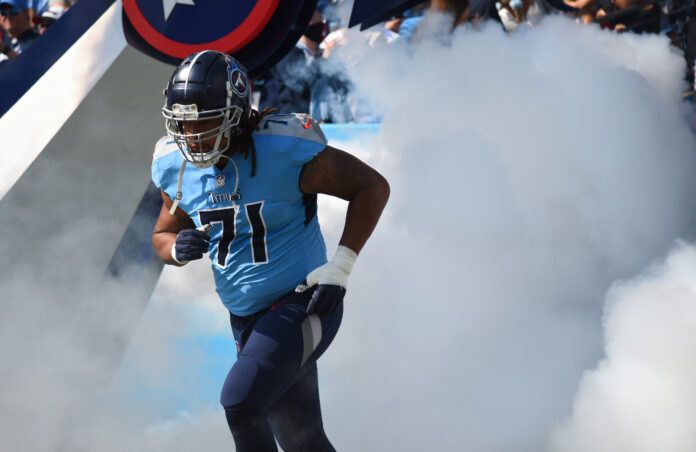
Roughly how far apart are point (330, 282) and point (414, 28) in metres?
3.61

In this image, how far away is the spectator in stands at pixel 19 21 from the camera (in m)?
7.66

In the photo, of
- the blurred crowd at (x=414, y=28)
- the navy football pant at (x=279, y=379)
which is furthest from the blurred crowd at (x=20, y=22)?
the navy football pant at (x=279, y=379)

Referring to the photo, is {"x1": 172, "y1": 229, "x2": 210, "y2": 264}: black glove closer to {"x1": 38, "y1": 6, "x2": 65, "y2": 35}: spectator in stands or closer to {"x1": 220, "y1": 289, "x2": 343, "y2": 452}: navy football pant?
{"x1": 220, "y1": 289, "x2": 343, "y2": 452}: navy football pant

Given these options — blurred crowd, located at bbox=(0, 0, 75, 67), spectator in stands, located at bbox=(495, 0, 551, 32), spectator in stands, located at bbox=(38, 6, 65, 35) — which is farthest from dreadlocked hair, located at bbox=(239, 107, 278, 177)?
blurred crowd, located at bbox=(0, 0, 75, 67)

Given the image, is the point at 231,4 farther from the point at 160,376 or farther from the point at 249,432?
the point at 249,432

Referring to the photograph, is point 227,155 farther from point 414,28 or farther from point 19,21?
point 19,21

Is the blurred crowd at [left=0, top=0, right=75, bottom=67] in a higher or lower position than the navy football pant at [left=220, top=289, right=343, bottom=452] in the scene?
lower

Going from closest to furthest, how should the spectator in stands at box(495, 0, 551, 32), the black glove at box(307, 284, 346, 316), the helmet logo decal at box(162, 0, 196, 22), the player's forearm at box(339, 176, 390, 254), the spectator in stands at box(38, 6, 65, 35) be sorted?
the black glove at box(307, 284, 346, 316) → the player's forearm at box(339, 176, 390, 254) → the helmet logo decal at box(162, 0, 196, 22) → the spectator in stands at box(495, 0, 551, 32) → the spectator in stands at box(38, 6, 65, 35)

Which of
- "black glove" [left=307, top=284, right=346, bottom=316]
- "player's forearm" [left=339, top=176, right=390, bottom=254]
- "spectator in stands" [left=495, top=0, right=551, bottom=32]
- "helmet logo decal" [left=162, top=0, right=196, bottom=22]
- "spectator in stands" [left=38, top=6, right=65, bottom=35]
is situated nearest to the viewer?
"black glove" [left=307, top=284, right=346, bottom=316]

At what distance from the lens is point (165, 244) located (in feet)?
10.3

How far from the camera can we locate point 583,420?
12.1 feet

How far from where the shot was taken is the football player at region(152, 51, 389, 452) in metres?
2.85

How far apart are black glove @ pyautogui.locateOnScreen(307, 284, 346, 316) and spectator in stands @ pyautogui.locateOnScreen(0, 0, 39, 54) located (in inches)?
223

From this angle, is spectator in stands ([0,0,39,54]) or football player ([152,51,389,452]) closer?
football player ([152,51,389,452])
